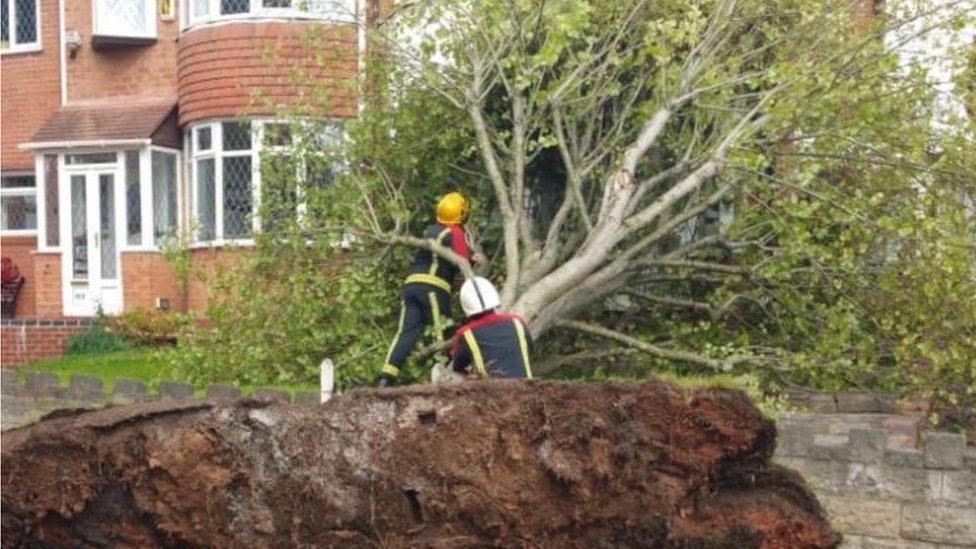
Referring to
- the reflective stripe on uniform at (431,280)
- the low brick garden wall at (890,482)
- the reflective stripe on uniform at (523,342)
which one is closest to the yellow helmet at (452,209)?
the reflective stripe on uniform at (431,280)

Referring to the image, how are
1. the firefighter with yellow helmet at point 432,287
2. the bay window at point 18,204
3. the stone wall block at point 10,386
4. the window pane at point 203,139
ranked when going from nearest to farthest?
the firefighter with yellow helmet at point 432,287 → the stone wall block at point 10,386 → the window pane at point 203,139 → the bay window at point 18,204

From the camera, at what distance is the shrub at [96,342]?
16.6m

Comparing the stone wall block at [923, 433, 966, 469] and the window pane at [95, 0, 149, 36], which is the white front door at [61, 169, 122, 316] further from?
the stone wall block at [923, 433, 966, 469]

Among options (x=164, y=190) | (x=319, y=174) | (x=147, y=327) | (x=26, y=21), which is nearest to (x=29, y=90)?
(x=26, y=21)

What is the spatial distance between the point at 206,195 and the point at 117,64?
9.34 ft

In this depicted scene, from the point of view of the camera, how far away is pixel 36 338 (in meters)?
17.4

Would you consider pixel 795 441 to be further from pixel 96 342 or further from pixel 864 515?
pixel 96 342

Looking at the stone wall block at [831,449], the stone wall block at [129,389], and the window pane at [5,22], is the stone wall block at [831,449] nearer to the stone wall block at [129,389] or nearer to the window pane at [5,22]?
the stone wall block at [129,389]

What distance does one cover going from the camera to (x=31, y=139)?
18.9m

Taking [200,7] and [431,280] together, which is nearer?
[431,280]

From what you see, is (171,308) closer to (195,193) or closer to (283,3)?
(195,193)

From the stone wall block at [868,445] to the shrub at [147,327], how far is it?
10.5 meters

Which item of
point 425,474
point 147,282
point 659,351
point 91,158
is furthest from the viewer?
point 91,158

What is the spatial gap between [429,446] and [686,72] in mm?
5772
